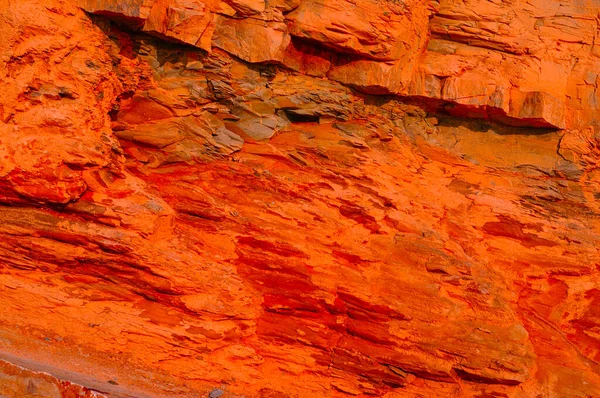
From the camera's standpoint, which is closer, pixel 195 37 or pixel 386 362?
pixel 386 362

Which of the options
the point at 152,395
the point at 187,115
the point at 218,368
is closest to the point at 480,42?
the point at 187,115

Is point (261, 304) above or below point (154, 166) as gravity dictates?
below

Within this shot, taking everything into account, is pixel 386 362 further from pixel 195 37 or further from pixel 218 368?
pixel 195 37

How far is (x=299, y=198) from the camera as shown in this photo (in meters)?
10.3

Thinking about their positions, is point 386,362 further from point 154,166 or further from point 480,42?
point 480,42

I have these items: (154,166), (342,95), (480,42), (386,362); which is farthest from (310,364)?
(480,42)

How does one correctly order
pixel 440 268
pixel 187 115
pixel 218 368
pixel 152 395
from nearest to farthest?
pixel 152 395, pixel 218 368, pixel 440 268, pixel 187 115

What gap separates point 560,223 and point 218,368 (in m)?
5.79

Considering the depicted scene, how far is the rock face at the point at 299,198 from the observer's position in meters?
9.04

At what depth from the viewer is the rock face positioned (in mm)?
9039

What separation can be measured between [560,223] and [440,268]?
7.91ft

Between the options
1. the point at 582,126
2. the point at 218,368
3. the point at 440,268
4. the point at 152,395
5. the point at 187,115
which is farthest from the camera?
the point at 582,126

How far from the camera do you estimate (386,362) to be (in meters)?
9.43

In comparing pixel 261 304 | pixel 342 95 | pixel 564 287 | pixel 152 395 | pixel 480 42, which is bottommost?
pixel 152 395
